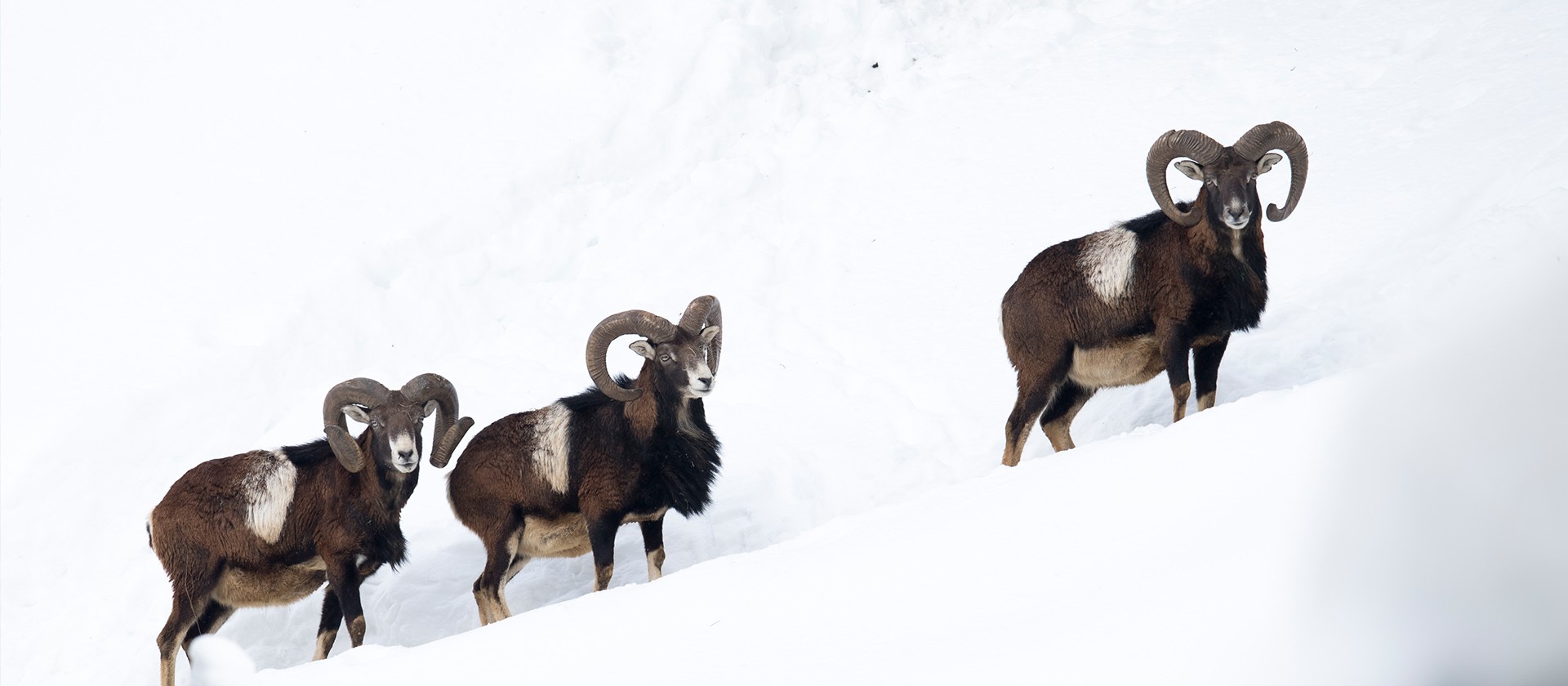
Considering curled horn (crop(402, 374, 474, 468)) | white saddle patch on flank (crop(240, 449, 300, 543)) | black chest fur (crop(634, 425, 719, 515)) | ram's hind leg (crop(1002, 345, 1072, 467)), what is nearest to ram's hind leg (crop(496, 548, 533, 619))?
curled horn (crop(402, 374, 474, 468))

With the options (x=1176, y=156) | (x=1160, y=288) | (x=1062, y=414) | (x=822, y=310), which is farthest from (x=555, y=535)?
(x=1176, y=156)

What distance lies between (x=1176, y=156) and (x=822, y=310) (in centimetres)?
548

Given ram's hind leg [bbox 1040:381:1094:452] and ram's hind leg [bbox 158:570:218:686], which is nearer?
ram's hind leg [bbox 158:570:218:686]

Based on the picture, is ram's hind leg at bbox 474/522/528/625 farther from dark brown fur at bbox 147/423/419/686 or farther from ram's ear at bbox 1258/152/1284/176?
ram's ear at bbox 1258/152/1284/176

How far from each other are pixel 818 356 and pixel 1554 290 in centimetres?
1005

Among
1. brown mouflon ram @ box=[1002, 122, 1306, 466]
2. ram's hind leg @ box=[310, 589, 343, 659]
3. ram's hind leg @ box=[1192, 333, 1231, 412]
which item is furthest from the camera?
ram's hind leg @ box=[310, 589, 343, 659]

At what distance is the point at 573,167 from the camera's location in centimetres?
1869

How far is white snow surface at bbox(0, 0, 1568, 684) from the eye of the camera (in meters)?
5.52

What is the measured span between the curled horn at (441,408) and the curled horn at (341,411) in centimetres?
29

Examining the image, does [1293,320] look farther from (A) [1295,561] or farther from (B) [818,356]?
(A) [1295,561]

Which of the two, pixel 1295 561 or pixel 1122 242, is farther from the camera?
pixel 1122 242

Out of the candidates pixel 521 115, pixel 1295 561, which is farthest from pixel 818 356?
pixel 1295 561

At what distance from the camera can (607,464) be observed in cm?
1147

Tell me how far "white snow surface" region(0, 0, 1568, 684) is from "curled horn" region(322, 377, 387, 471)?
1.70 m
